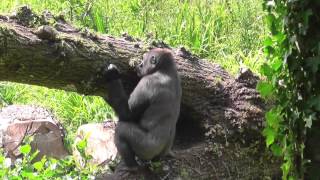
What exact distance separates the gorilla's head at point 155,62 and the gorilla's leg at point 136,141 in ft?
1.39

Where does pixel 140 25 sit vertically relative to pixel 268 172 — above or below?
above

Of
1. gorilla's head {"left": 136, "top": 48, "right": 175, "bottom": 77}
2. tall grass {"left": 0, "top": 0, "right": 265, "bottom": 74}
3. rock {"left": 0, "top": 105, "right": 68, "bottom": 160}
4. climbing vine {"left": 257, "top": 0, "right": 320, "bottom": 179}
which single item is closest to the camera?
climbing vine {"left": 257, "top": 0, "right": 320, "bottom": 179}

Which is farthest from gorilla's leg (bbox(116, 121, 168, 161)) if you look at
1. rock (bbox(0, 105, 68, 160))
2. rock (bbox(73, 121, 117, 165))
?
rock (bbox(0, 105, 68, 160))

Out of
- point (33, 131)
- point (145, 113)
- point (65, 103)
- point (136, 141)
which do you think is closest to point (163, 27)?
point (65, 103)

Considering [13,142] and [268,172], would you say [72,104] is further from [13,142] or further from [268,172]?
[268,172]

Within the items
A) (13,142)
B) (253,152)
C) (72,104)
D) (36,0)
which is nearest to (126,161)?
(253,152)

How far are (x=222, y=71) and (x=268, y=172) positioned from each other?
917 mm

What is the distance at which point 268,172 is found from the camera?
5.12m

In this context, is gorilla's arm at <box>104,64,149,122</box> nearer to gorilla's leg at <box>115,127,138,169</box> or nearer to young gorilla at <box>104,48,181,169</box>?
young gorilla at <box>104,48,181,169</box>

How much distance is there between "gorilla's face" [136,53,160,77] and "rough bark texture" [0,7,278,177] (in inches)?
3.9

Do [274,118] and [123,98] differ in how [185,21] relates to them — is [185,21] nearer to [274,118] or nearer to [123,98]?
[123,98]

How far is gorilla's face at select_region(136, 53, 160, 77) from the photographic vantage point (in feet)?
14.9

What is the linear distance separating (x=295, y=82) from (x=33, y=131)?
4033 mm

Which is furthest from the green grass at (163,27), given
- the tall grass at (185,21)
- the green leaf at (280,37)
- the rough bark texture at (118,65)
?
the green leaf at (280,37)
